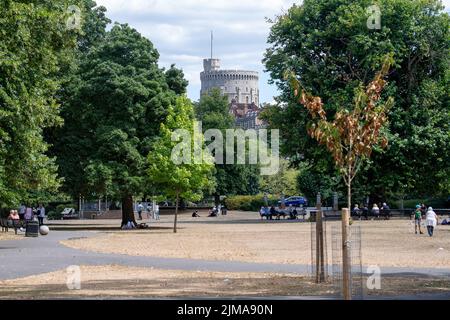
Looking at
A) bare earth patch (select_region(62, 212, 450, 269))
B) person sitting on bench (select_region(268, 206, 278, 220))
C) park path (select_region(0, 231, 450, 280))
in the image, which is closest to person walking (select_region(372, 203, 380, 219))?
person sitting on bench (select_region(268, 206, 278, 220))

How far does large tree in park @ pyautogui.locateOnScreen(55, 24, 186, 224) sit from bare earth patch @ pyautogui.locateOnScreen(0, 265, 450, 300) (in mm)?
29142

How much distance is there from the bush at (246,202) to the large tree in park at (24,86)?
207 feet

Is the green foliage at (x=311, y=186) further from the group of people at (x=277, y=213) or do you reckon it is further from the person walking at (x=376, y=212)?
the person walking at (x=376, y=212)

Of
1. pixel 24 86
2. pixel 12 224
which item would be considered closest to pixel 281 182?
pixel 12 224

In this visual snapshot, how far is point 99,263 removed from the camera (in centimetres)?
2442

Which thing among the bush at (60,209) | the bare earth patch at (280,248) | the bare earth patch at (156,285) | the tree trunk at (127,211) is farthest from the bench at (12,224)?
the bush at (60,209)

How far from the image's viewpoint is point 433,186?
195 ft

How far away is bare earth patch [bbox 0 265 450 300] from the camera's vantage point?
15852 mm

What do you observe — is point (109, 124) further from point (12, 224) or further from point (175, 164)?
point (12, 224)

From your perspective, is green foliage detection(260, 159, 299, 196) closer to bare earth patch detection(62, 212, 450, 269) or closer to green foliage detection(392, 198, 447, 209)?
green foliage detection(392, 198, 447, 209)

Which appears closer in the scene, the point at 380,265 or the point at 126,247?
the point at 380,265
